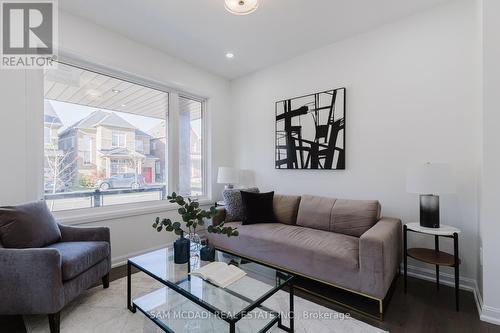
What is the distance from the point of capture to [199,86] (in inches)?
154

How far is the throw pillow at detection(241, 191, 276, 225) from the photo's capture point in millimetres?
3084

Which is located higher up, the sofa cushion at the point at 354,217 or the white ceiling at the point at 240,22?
the white ceiling at the point at 240,22

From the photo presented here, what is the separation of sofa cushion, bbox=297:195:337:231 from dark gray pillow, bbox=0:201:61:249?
2589 mm

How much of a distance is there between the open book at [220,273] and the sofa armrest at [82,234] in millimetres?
1165

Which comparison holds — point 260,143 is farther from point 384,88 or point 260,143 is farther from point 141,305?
point 141,305

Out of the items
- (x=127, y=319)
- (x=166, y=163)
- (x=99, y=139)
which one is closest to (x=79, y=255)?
(x=127, y=319)

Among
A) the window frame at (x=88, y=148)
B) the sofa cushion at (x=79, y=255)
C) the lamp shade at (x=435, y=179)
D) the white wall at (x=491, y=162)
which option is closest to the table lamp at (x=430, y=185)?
the lamp shade at (x=435, y=179)

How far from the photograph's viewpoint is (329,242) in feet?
7.52

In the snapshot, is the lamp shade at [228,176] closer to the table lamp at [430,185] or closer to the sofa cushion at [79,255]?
the sofa cushion at [79,255]

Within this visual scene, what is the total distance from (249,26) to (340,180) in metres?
2.24

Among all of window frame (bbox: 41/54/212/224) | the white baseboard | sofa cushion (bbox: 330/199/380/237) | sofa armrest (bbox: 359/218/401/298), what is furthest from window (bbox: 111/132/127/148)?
the white baseboard

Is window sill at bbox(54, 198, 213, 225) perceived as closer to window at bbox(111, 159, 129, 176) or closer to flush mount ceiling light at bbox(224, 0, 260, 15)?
window at bbox(111, 159, 129, 176)

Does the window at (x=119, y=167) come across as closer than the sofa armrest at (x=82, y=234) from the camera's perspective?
No

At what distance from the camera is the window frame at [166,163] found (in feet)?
8.75
